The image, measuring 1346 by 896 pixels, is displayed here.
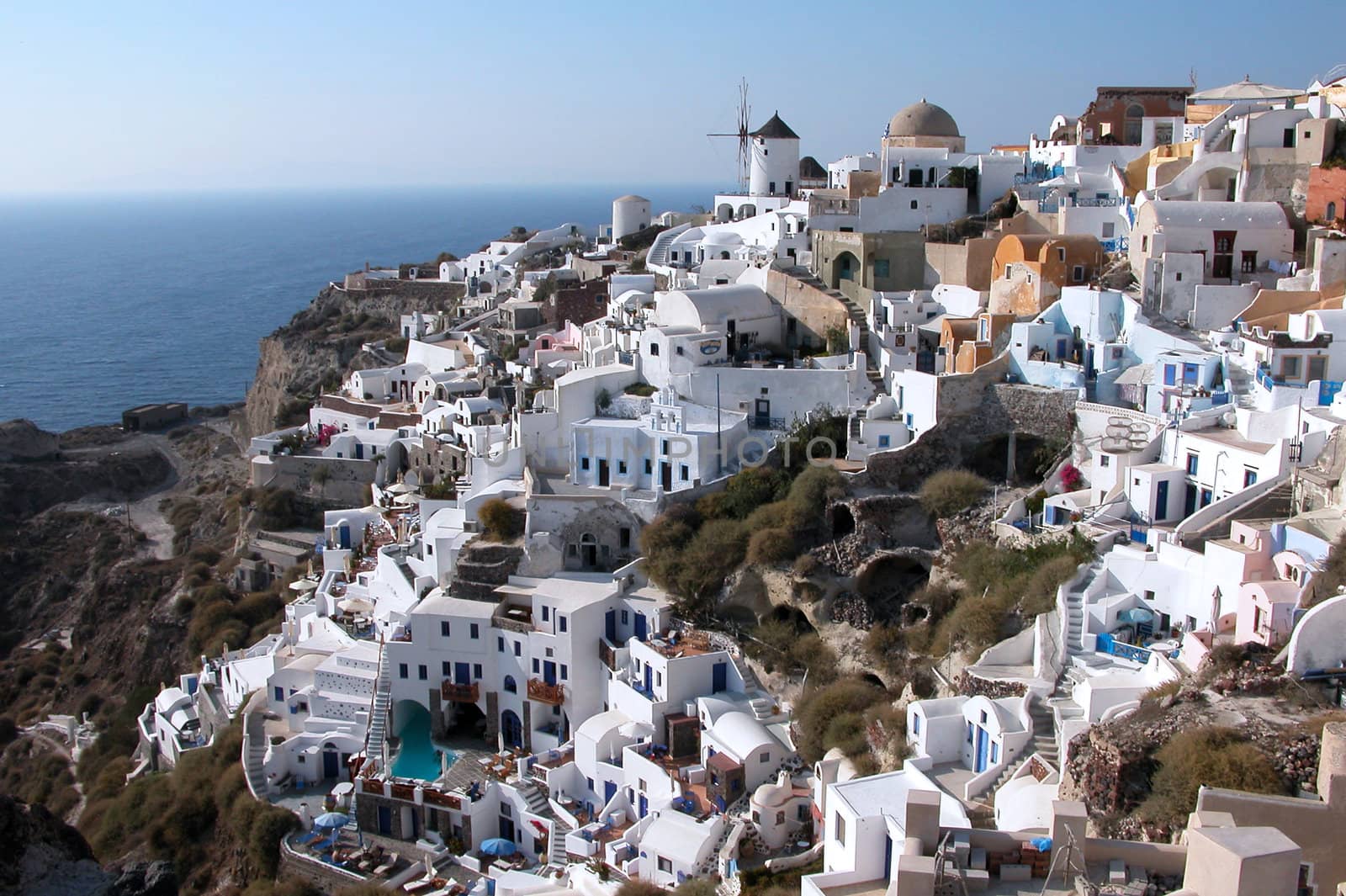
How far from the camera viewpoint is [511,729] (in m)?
20.8

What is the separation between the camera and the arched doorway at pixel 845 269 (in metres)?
26.8

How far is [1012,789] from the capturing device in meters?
12.5

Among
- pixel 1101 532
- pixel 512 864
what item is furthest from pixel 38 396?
pixel 1101 532

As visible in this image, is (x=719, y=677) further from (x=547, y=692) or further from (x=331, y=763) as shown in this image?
(x=331, y=763)

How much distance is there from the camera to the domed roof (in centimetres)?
3294

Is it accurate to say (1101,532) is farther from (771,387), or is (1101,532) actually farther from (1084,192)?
(1084,192)

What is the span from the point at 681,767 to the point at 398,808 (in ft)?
15.1

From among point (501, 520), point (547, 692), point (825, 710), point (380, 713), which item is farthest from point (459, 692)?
point (825, 710)

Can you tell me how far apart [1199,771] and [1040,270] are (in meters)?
14.0

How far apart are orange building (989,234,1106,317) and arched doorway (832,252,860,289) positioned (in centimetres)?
372

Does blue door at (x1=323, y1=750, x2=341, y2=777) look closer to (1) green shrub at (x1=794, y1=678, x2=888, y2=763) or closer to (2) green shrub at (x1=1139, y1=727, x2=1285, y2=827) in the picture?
(1) green shrub at (x1=794, y1=678, x2=888, y2=763)

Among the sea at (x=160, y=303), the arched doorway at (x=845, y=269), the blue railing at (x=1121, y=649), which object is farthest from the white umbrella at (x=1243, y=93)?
the sea at (x=160, y=303)

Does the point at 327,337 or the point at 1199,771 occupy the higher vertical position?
the point at 327,337

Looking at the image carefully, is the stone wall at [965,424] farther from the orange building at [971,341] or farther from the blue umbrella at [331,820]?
the blue umbrella at [331,820]
